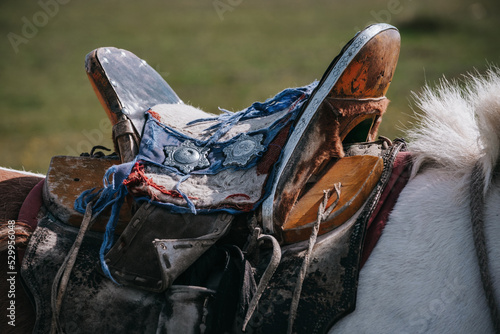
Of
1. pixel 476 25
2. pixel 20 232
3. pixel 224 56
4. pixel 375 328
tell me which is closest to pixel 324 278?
pixel 375 328

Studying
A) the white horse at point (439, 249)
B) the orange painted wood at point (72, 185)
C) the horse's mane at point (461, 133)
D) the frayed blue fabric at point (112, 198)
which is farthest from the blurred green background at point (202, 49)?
the frayed blue fabric at point (112, 198)

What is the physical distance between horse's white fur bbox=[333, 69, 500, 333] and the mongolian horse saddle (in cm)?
8

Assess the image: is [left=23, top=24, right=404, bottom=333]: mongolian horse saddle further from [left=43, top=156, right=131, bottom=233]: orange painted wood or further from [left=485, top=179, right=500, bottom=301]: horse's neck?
[left=485, top=179, right=500, bottom=301]: horse's neck

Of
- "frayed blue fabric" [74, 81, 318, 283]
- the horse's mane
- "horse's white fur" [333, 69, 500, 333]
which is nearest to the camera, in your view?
"horse's white fur" [333, 69, 500, 333]

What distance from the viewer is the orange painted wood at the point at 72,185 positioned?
160cm

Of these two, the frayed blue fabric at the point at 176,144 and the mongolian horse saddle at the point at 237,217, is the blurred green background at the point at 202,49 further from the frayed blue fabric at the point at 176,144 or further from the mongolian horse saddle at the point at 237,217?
the mongolian horse saddle at the point at 237,217

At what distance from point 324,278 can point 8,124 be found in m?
9.74

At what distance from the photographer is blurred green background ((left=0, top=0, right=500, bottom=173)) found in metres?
9.59

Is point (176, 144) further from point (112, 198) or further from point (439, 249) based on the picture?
point (439, 249)

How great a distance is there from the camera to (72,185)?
173 centimetres

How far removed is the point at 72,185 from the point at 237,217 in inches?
26.2

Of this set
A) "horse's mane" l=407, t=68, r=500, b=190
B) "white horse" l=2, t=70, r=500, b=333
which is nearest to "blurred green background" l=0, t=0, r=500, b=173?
"horse's mane" l=407, t=68, r=500, b=190

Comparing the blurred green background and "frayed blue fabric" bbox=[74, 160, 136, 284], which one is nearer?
"frayed blue fabric" bbox=[74, 160, 136, 284]

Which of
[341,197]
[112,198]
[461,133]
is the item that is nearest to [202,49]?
[112,198]
